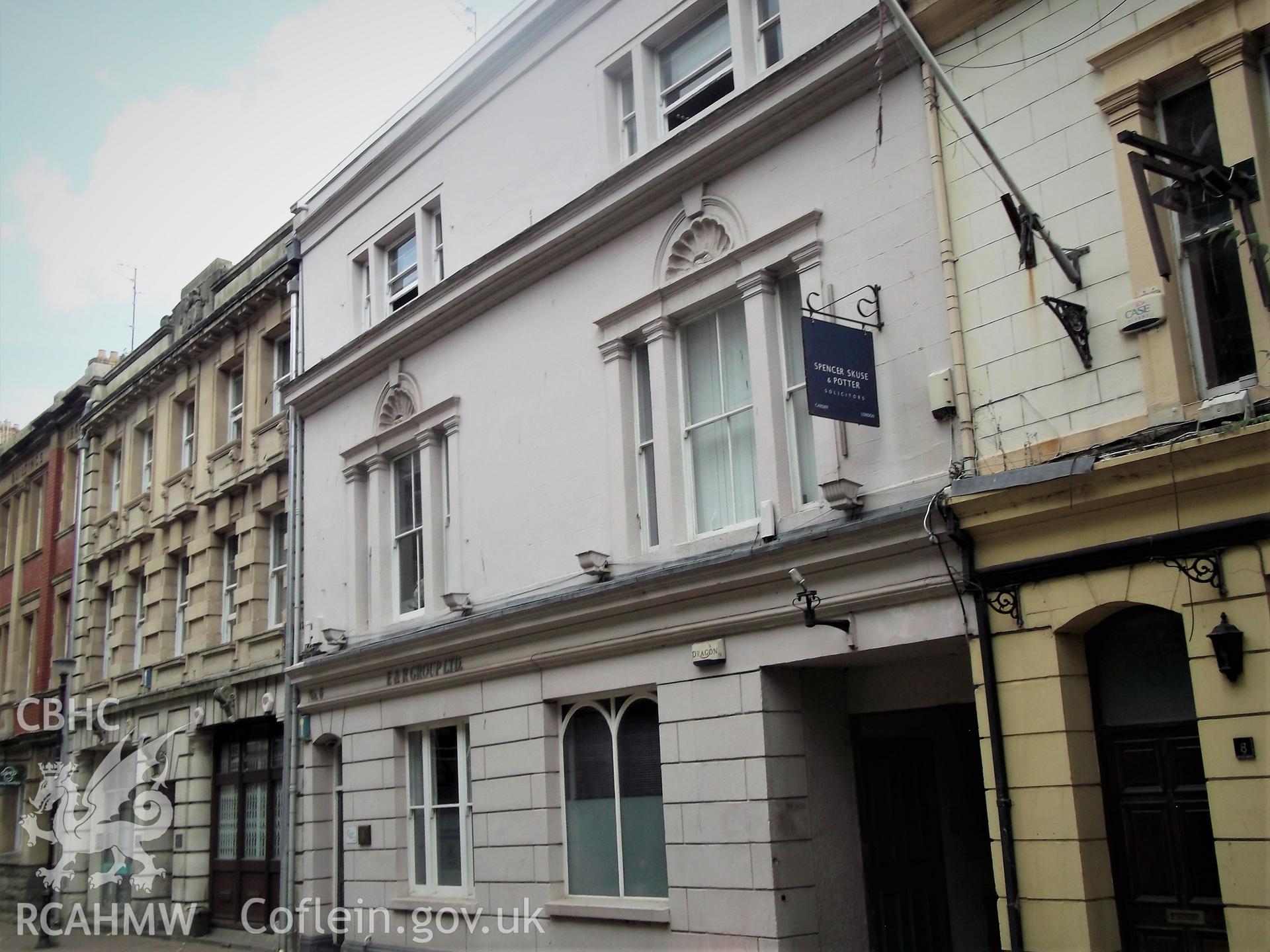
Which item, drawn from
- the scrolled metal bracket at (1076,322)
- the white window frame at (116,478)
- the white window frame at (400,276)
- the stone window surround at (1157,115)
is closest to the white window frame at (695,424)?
the scrolled metal bracket at (1076,322)

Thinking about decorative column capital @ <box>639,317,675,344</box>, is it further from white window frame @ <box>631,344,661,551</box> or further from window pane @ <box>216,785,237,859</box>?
window pane @ <box>216,785,237,859</box>

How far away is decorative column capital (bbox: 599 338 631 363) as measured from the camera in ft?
43.6

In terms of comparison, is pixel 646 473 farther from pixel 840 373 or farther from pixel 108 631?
pixel 108 631

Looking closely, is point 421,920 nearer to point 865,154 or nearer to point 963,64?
point 865,154

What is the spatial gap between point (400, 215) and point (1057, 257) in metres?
11.2

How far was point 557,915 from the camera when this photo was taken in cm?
1291

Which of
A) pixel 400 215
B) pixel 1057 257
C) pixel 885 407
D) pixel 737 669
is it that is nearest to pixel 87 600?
pixel 400 215

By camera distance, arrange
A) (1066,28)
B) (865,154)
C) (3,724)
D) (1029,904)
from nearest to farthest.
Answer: (1029,904), (1066,28), (865,154), (3,724)

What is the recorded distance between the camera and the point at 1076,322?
8.84 meters

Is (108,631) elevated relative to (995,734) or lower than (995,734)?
elevated

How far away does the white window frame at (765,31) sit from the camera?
1214 centimetres

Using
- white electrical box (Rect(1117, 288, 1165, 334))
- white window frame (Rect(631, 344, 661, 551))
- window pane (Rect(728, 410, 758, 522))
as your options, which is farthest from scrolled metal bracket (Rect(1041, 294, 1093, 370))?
white window frame (Rect(631, 344, 661, 551))

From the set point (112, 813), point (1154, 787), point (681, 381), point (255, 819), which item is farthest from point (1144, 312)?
point (112, 813)

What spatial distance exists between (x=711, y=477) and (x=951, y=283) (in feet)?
11.3
